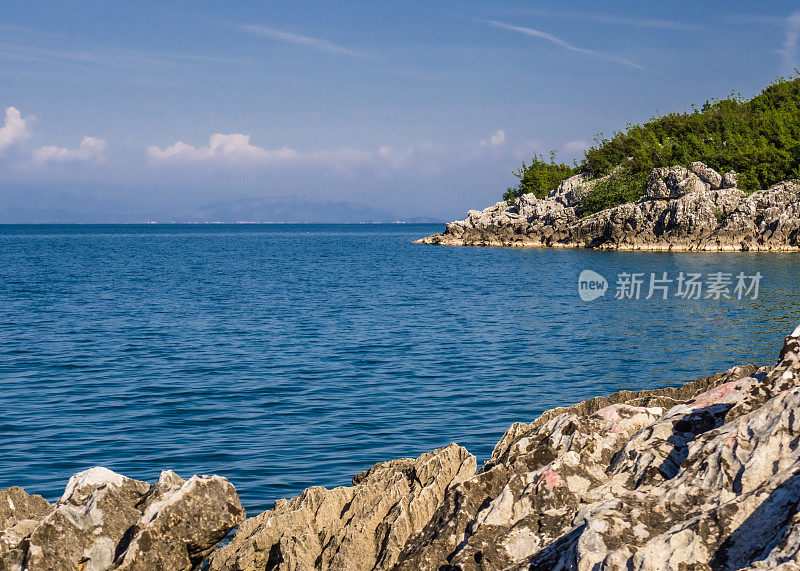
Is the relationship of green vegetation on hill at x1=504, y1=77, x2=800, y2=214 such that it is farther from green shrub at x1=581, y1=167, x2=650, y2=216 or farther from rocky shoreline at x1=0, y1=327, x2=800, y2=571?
rocky shoreline at x1=0, y1=327, x2=800, y2=571

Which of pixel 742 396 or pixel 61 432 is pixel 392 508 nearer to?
pixel 742 396

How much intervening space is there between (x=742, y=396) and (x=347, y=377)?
1623 centimetres

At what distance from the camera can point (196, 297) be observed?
1955 inches

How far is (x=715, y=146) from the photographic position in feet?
375

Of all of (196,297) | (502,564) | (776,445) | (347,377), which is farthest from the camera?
(196,297)

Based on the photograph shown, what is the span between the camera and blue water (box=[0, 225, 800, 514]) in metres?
15.6

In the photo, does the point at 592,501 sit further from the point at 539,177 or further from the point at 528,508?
the point at 539,177

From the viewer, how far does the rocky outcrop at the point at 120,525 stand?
8.20 metres

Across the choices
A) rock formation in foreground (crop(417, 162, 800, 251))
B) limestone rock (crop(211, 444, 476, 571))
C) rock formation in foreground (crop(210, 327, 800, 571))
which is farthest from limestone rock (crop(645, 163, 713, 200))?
limestone rock (crop(211, 444, 476, 571))

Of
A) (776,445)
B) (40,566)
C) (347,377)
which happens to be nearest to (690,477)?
(776,445)

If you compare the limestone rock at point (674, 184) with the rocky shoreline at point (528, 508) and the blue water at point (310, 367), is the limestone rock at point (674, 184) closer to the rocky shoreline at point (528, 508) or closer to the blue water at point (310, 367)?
the blue water at point (310, 367)

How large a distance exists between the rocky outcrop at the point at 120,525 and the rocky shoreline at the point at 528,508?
0.05 feet

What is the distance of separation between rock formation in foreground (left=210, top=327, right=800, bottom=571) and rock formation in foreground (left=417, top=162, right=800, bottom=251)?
8705 cm

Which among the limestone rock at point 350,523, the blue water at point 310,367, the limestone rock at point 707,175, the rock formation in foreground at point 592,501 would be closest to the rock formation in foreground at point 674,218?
the limestone rock at point 707,175
